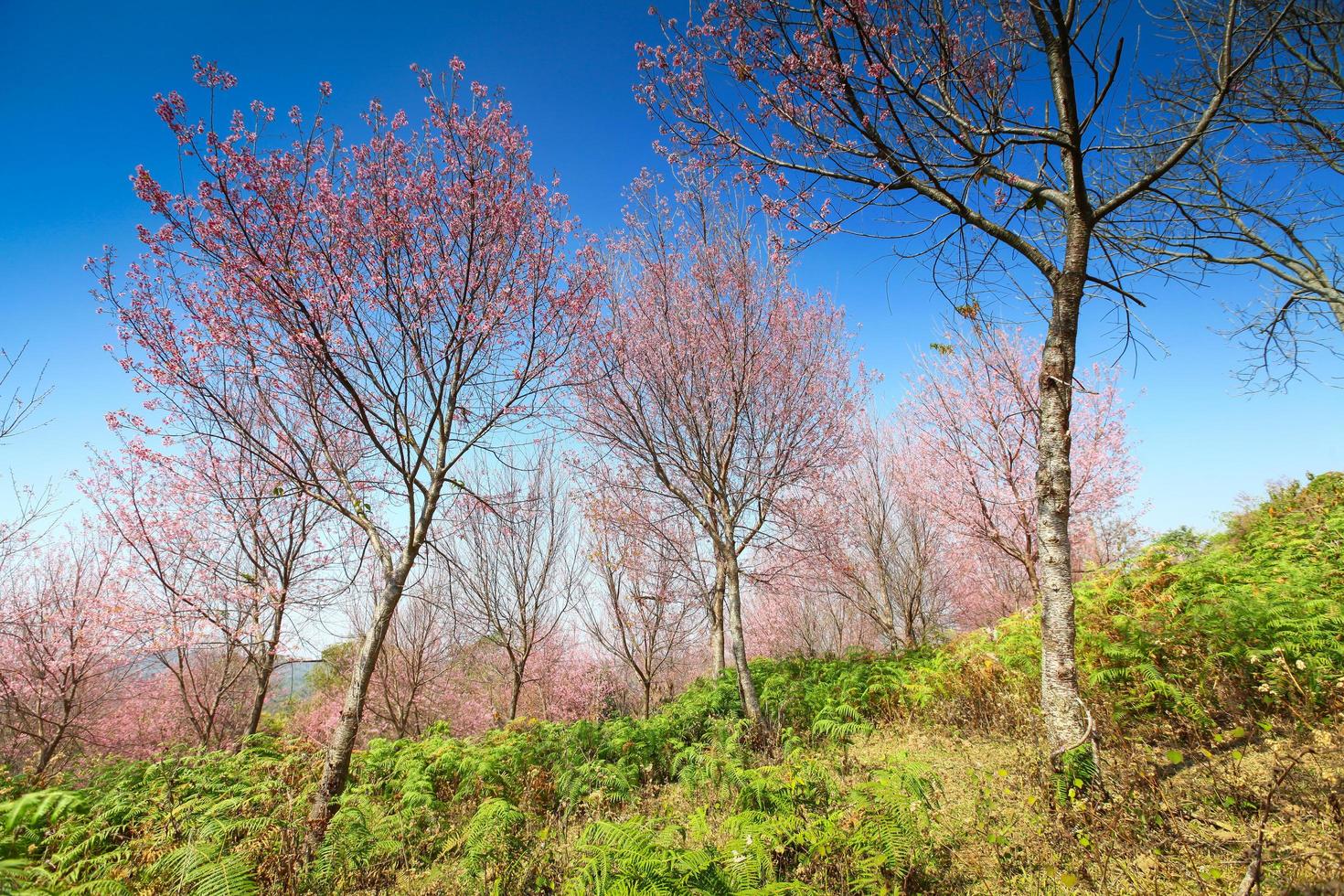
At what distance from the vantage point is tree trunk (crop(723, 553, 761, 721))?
22.0 ft

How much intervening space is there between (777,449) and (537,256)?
4678 mm

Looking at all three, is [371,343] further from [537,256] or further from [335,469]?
[537,256]

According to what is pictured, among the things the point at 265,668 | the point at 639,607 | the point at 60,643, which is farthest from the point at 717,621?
the point at 60,643

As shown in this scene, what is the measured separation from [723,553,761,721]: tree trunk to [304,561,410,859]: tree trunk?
4221 mm

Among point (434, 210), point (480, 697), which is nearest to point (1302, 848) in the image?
point (434, 210)

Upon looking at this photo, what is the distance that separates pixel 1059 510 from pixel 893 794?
217cm

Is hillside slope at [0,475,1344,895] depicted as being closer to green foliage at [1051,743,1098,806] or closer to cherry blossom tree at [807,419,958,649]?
green foliage at [1051,743,1098,806]

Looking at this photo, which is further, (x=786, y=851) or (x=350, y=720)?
(x=350, y=720)

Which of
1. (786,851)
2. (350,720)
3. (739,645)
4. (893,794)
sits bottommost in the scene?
(786,851)

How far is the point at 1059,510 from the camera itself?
3426 millimetres

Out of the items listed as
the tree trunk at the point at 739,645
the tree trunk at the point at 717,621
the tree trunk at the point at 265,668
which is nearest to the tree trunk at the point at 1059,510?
the tree trunk at the point at 739,645

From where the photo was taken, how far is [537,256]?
634 cm

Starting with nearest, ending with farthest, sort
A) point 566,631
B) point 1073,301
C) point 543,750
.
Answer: point 1073,301 < point 543,750 < point 566,631

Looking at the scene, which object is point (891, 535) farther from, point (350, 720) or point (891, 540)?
point (350, 720)
